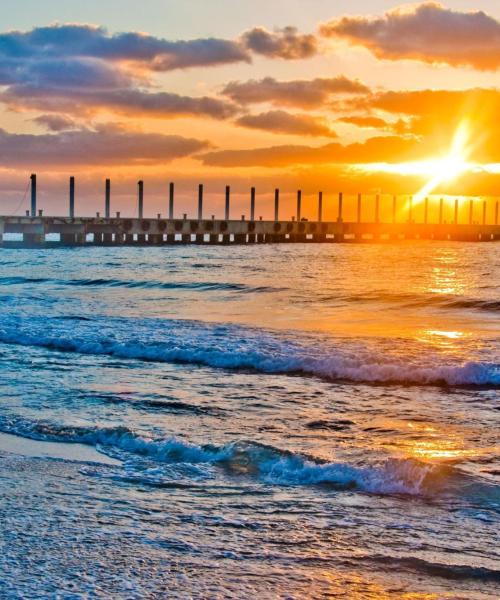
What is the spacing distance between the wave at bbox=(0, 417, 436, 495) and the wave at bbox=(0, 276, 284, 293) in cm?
1817

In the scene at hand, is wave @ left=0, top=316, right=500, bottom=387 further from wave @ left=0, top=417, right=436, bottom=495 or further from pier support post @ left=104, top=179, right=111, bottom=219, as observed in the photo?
pier support post @ left=104, top=179, right=111, bottom=219

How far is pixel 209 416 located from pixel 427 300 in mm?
15101

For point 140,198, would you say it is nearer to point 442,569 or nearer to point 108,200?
point 108,200

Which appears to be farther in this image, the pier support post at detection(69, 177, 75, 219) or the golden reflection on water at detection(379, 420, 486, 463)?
the pier support post at detection(69, 177, 75, 219)

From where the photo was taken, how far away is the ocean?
3.54m

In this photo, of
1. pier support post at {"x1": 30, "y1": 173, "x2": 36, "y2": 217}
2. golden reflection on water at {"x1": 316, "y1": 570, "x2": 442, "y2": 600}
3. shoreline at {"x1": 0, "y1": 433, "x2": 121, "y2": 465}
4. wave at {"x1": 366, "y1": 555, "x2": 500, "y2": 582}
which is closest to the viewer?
golden reflection on water at {"x1": 316, "y1": 570, "x2": 442, "y2": 600}

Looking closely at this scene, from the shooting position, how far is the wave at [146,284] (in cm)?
2501

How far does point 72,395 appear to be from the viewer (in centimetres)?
779

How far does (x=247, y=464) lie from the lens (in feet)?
17.6

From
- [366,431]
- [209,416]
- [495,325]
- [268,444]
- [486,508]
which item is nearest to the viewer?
[486,508]

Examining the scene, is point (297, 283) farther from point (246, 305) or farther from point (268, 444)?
point (268, 444)

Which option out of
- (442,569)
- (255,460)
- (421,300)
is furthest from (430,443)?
(421,300)

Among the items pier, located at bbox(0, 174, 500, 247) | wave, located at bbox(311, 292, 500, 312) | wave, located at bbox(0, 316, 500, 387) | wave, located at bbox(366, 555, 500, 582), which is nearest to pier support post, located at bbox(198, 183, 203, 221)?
pier, located at bbox(0, 174, 500, 247)

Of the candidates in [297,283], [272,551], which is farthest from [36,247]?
[272,551]
